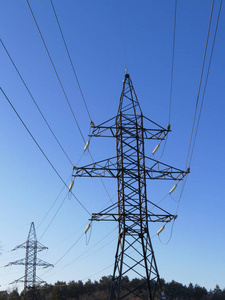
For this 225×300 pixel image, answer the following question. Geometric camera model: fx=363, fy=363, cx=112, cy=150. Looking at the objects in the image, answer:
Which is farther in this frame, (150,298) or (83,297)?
(83,297)

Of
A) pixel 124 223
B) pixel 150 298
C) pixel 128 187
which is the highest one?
pixel 128 187

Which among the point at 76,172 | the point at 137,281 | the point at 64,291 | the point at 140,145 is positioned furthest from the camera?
the point at 137,281

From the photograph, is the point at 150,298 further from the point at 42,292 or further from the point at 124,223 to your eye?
the point at 42,292

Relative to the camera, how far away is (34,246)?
44344mm

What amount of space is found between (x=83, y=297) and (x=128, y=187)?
7846 cm

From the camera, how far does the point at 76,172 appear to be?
733 inches

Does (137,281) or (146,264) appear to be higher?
(137,281)

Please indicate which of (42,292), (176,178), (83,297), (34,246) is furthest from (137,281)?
(176,178)

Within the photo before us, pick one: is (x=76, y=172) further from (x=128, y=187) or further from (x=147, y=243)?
(x=147, y=243)

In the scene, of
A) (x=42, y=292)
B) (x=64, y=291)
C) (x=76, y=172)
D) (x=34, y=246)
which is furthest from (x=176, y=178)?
(x=42, y=292)

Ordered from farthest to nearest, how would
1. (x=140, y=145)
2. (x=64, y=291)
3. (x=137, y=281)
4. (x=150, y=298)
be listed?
1. (x=137, y=281)
2. (x=64, y=291)
3. (x=140, y=145)
4. (x=150, y=298)

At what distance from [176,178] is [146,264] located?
4.93m

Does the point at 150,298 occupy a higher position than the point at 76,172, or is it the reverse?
the point at 76,172

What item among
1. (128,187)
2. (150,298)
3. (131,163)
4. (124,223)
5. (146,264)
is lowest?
(150,298)
